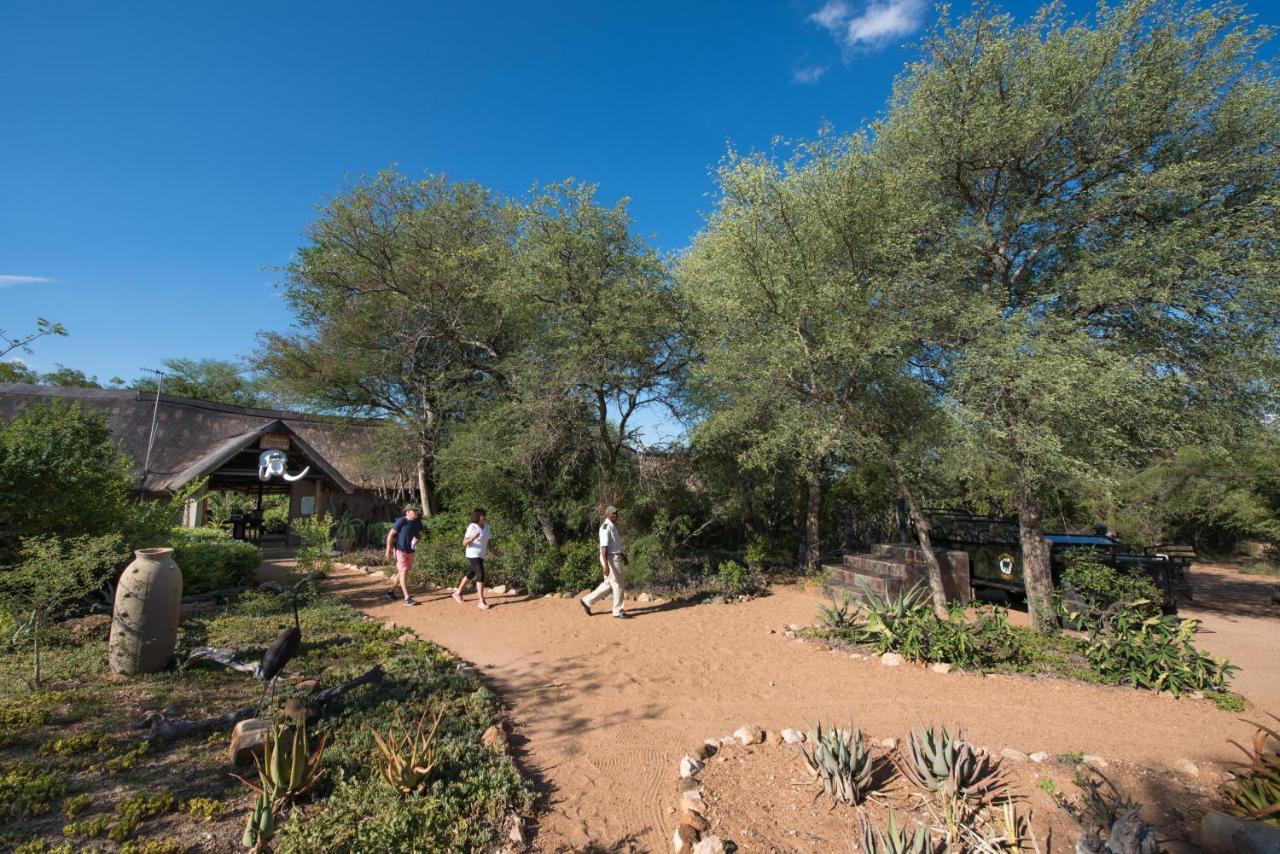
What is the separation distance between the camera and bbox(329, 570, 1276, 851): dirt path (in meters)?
3.99

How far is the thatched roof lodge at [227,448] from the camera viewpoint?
51.5ft

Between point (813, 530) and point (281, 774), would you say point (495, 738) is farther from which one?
point (813, 530)

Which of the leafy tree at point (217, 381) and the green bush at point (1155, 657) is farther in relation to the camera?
the leafy tree at point (217, 381)

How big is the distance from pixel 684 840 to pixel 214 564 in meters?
9.73

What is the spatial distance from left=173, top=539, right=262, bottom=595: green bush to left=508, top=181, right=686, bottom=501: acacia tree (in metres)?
6.09

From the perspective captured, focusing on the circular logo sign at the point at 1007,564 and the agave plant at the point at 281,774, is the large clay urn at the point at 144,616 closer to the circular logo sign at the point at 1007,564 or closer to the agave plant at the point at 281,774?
the agave plant at the point at 281,774

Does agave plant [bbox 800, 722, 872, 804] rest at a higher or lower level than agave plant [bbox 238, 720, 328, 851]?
lower

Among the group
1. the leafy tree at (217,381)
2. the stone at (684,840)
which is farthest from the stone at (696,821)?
the leafy tree at (217,381)

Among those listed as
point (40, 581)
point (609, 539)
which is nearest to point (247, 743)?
point (40, 581)

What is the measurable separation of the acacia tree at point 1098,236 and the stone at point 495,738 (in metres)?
5.85

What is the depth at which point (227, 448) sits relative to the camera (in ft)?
49.7

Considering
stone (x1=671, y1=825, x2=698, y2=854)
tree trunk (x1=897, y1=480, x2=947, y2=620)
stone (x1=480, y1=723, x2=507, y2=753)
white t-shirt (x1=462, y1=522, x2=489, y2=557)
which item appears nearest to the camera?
stone (x1=671, y1=825, x2=698, y2=854)

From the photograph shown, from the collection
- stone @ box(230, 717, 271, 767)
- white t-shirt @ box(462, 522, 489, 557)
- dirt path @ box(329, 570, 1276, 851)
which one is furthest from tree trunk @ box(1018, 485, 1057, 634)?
stone @ box(230, 717, 271, 767)

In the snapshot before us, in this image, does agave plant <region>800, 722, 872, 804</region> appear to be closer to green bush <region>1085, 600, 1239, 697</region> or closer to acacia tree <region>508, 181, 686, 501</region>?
green bush <region>1085, 600, 1239, 697</region>
